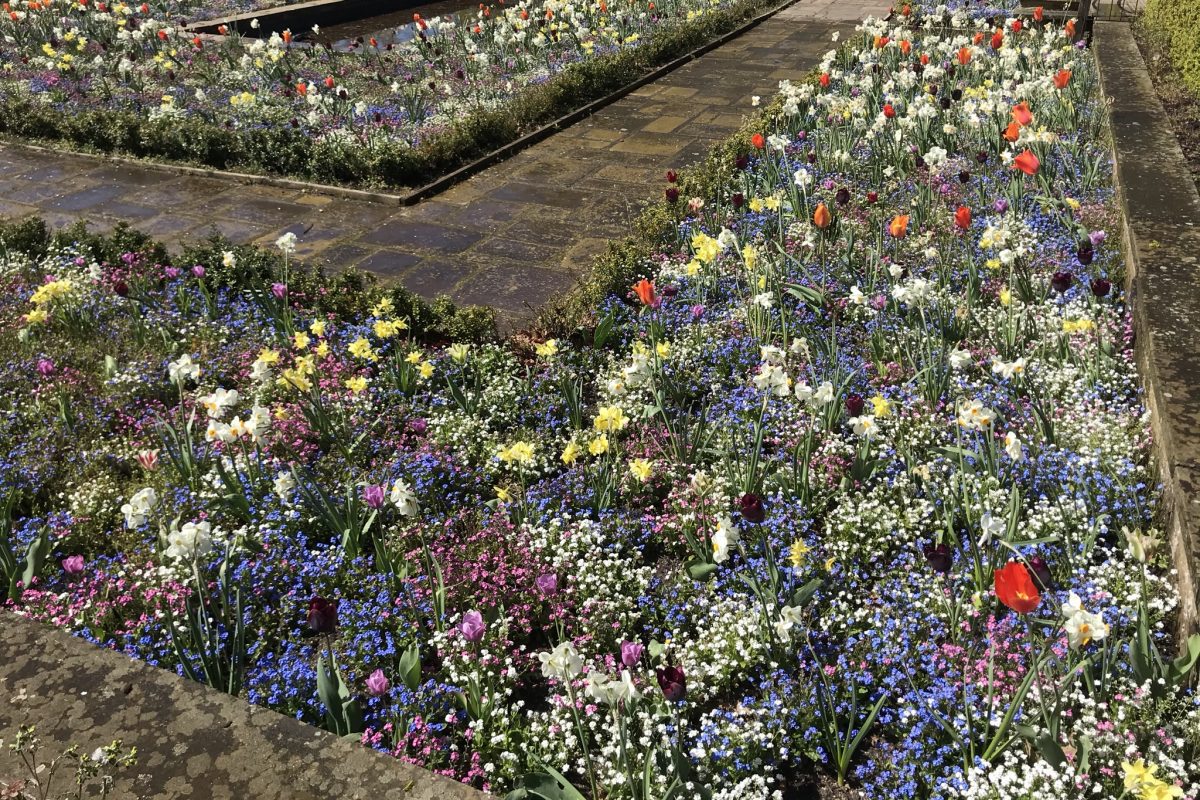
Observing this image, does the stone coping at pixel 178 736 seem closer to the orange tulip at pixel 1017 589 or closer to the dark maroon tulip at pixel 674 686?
the dark maroon tulip at pixel 674 686

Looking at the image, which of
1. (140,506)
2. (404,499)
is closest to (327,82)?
(140,506)

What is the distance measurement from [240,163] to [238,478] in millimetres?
4626

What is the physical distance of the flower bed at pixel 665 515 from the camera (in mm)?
2354

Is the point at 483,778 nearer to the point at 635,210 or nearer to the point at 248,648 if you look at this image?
the point at 248,648

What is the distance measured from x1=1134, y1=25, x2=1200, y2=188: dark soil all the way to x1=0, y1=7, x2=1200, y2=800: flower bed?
105cm

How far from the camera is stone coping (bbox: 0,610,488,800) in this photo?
1.79m

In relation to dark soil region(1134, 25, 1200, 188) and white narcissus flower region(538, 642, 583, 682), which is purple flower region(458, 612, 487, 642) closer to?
white narcissus flower region(538, 642, 583, 682)

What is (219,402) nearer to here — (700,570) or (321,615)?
(321,615)

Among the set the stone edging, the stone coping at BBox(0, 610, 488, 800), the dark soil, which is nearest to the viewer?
the stone coping at BBox(0, 610, 488, 800)

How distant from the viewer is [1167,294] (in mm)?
3760

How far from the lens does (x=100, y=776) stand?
1802 mm

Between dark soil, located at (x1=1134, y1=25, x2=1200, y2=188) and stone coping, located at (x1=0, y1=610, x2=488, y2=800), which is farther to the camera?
dark soil, located at (x1=1134, y1=25, x2=1200, y2=188)

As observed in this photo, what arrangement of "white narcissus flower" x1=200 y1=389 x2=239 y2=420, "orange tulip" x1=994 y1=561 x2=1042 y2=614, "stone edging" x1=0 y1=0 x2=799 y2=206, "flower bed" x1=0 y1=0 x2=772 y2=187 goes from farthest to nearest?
1. "flower bed" x1=0 y1=0 x2=772 y2=187
2. "stone edging" x1=0 y1=0 x2=799 y2=206
3. "white narcissus flower" x1=200 y1=389 x2=239 y2=420
4. "orange tulip" x1=994 y1=561 x2=1042 y2=614

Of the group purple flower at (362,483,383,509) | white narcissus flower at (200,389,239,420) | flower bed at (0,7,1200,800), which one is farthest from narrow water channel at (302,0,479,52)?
purple flower at (362,483,383,509)
